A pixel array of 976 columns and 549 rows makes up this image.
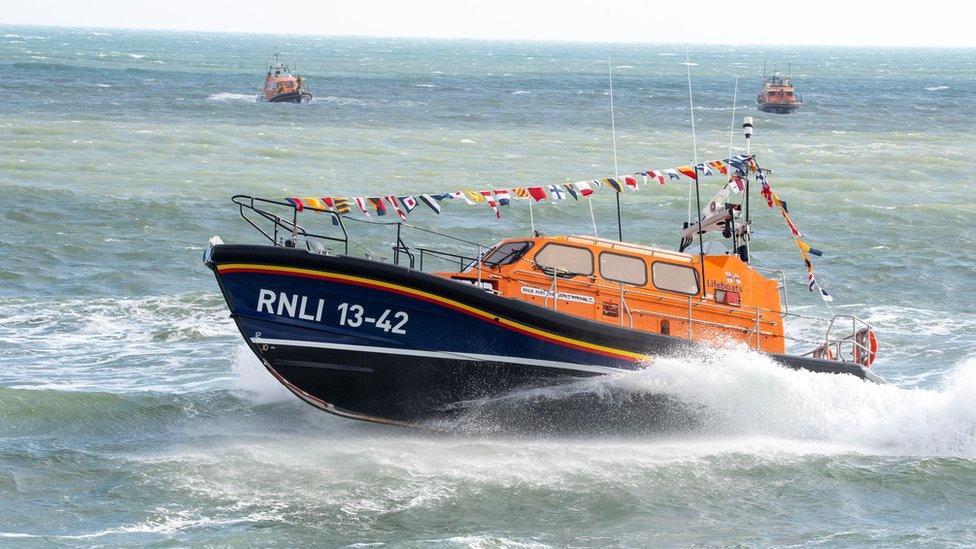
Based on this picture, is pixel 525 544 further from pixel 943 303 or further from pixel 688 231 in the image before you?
pixel 943 303

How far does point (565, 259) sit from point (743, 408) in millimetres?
2776

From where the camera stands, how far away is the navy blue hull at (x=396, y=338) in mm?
13602

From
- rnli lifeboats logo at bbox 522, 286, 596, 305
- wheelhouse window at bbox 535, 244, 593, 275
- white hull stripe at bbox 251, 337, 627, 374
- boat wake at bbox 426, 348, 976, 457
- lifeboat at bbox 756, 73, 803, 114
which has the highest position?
wheelhouse window at bbox 535, 244, 593, 275

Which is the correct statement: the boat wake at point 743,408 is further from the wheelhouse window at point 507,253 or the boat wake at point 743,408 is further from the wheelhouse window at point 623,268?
the wheelhouse window at point 507,253

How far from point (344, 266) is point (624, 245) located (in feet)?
11.8

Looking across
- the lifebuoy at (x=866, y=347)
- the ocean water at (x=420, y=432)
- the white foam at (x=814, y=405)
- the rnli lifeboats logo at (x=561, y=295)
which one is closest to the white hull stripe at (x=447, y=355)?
the ocean water at (x=420, y=432)

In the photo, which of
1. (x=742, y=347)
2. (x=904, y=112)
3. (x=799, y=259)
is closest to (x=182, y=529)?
(x=742, y=347)

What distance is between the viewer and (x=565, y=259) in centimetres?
1480

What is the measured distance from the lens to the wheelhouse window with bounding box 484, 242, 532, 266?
14.8m

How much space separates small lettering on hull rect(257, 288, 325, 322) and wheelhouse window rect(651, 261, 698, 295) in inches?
161

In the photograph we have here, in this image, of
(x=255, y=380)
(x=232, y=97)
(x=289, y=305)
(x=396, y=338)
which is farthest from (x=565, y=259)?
(x=232, y=97)

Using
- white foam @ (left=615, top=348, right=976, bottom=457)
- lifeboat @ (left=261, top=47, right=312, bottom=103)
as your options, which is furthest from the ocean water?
lifeboat @ (left=261, top=47, right=312, bottom=103)

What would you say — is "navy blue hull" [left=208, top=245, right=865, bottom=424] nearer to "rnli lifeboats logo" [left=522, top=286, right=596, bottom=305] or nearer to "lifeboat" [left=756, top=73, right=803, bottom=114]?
"rnli lifeboats logo" [left=522, top=286, right=596, bottom=305]

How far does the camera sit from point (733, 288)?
15.4m
